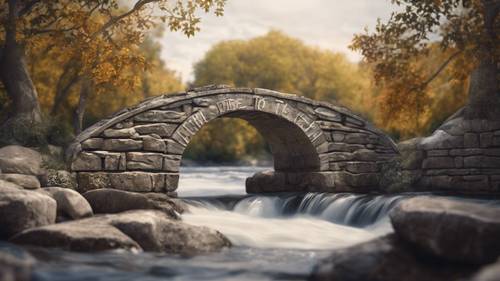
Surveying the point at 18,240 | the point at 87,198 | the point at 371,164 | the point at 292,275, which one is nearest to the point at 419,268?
the point at 292,275

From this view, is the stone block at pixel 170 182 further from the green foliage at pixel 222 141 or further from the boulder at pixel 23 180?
the green foliage at pixel 222 141

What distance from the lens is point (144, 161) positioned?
36.0ft

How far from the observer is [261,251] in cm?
793

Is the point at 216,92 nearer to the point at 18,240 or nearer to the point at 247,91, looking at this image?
the point at 247,91

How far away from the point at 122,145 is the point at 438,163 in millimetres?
7294

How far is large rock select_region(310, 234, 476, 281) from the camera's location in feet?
17.5

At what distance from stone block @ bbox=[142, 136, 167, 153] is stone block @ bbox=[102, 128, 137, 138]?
0.86 feet

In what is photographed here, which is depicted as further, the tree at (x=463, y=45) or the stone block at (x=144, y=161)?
the tree at (x=463, y=45)

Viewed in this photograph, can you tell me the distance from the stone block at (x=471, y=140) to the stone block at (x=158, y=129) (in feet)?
22.2

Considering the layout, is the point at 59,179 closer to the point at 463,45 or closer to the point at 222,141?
the point at 463,45

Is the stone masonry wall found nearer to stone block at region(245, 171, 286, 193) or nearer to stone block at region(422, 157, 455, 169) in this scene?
stone block at region(422, 157, 455, 169)

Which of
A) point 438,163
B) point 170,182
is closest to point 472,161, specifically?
point 438,163

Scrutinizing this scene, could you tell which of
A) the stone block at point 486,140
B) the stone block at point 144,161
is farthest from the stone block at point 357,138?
the stone block at point 144,161

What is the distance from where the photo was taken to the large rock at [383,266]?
535 centimetres
